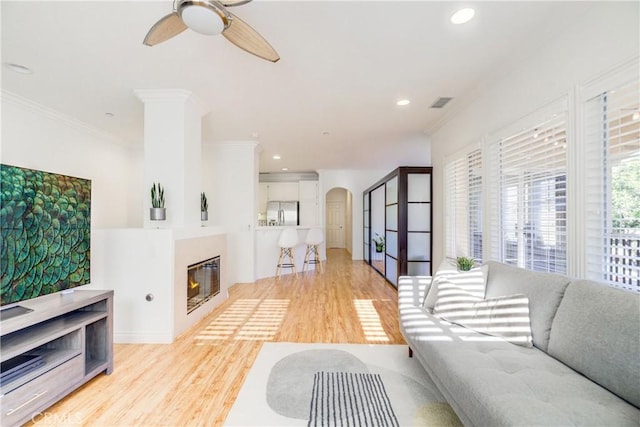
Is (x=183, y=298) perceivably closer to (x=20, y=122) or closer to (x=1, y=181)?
(x=1, y=181)

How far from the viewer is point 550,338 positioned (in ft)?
4.91

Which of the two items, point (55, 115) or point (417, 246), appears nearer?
point (55, 115)

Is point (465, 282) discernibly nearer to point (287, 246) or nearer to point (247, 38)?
point (247, 38)

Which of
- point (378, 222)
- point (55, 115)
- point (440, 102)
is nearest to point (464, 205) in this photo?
point (440, 102)

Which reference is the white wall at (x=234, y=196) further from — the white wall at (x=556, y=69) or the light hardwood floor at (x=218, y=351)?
the white wall at (x=556, y=69)

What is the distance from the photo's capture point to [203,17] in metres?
1.52

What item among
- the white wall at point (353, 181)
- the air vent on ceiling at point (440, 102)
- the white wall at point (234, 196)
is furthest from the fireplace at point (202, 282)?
the white wall at point (353, 181)

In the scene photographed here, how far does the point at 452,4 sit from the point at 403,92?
125 centimetres

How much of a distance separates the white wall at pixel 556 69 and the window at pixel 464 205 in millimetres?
262

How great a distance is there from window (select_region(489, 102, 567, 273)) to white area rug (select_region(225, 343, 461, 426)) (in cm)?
132

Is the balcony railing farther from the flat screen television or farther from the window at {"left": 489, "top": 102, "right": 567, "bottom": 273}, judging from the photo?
the flat screen television

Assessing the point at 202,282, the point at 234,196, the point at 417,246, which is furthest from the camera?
the point at 234,196

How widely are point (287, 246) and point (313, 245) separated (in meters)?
0.83

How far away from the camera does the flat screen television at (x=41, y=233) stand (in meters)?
1.61
